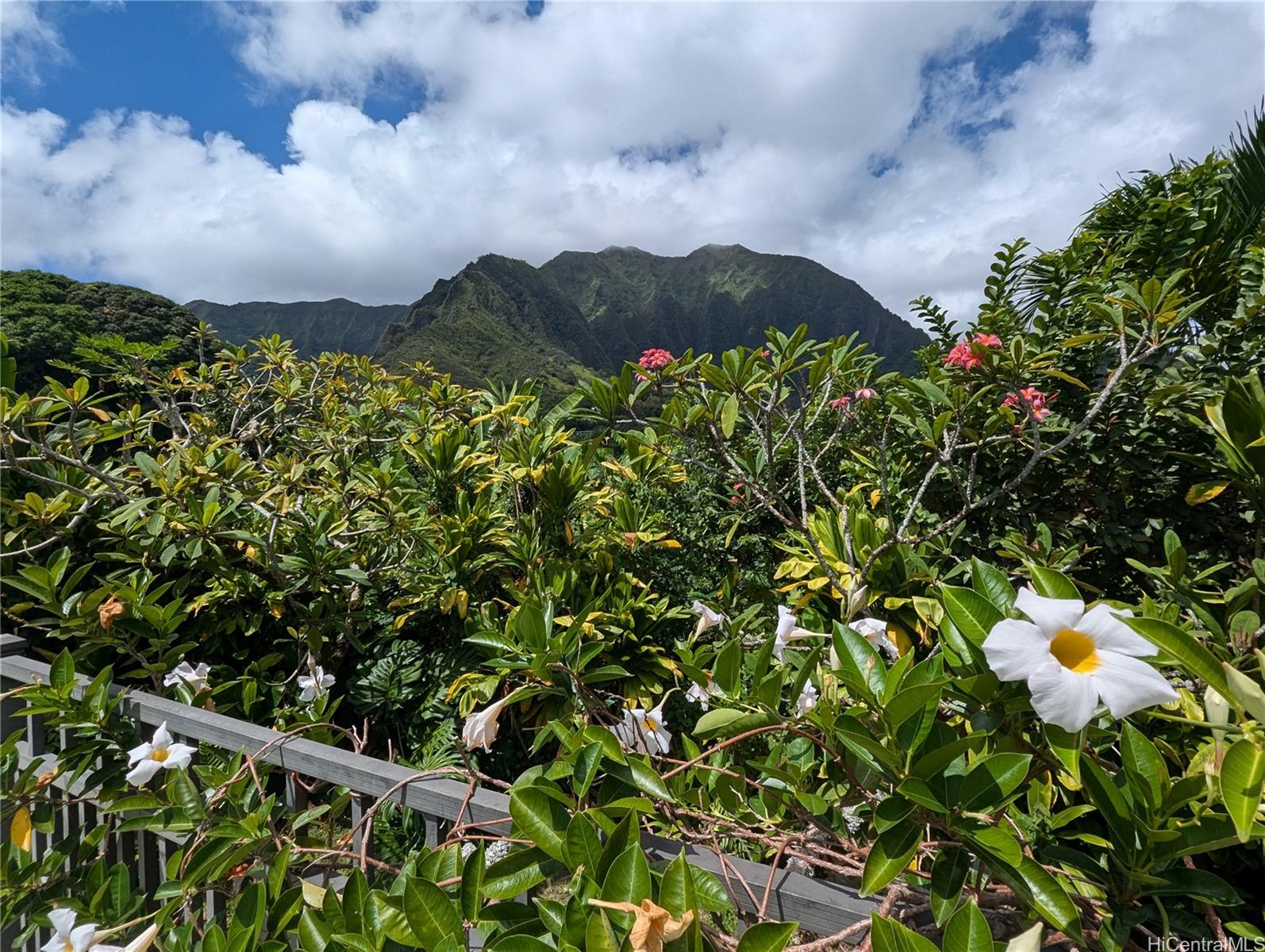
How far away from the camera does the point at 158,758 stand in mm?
1316

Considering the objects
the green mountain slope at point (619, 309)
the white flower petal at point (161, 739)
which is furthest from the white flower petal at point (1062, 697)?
the green mountain slope at point (619, 309)

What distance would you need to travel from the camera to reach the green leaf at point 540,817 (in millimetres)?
779

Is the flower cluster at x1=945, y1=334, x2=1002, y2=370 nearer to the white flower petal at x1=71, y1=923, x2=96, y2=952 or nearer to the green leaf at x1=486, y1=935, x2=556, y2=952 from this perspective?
the green leaf at x1=486, y1=935, x2=556, y2=952

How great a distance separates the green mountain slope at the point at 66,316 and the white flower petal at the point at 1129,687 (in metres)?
18.6

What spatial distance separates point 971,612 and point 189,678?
1.98 m

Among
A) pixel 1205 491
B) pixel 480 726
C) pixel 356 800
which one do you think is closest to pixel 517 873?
pixel 480 726

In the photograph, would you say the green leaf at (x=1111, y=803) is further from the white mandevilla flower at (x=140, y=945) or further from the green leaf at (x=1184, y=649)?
the white mandevilla flower at (x=140, y=945)

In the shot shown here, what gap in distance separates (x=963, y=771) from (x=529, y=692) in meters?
0.75

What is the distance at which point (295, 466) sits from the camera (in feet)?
7.75

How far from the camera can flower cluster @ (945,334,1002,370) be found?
186cm

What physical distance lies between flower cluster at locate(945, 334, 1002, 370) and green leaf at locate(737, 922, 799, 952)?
1.77 m

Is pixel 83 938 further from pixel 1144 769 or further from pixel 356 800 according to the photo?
pixel 1144 769

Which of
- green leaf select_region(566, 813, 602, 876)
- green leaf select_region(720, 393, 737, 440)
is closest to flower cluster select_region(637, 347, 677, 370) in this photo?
green leaf select_region(720, 393, 737, 440)

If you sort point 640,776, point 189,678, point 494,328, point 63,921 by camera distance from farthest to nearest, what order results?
point 494,328 → point 189,678 → point 63,921 → point 640,776
